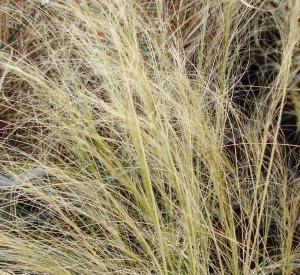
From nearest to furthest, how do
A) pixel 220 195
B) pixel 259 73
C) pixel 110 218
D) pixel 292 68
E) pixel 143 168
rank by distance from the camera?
pixel 143 168
pixel 220 195
pixel 110 218
pixel 292 68
pixel 259 73

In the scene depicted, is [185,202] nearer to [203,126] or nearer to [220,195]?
[220,195]

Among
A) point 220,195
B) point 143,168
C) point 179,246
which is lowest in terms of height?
point 179,246

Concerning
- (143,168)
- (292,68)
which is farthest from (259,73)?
(143,168)

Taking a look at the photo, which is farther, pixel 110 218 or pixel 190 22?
pixel 190 22

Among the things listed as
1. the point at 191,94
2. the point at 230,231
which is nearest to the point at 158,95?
the point at 191,94

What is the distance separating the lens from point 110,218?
1.54m

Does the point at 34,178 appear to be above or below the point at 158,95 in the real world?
below

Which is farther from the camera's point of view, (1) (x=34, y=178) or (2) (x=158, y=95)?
(1) (x=34, y=178)

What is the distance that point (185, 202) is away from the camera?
1354mm

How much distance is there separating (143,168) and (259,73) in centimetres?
92

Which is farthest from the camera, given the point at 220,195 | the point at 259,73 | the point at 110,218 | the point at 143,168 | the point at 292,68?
the point at 259,73

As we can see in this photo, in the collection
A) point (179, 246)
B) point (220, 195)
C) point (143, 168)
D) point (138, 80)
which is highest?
point (138, 80)

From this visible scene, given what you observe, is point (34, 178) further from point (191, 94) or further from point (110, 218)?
point (191, 94)

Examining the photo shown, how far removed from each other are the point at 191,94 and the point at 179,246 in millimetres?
379
